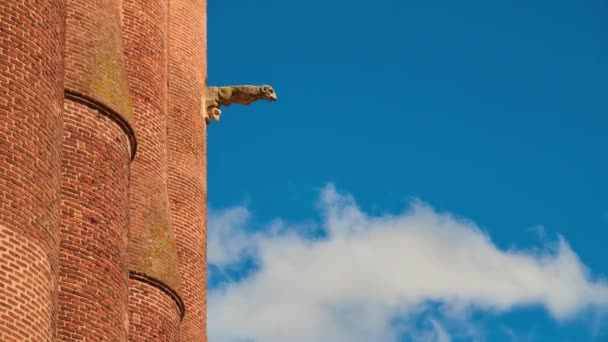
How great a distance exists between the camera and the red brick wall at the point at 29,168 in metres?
16.1

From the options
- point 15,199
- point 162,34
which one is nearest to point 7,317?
point 15,199

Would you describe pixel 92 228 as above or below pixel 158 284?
below

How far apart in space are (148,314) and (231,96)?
8.68m

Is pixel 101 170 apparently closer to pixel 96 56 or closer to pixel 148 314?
pixel 96 56

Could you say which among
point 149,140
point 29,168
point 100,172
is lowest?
point 29,168

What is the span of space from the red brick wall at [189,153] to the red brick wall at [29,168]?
935 cm

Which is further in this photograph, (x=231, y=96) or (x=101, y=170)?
(x=231, y=96)

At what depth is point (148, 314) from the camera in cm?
2244

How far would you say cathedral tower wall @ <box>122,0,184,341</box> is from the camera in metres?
22.4

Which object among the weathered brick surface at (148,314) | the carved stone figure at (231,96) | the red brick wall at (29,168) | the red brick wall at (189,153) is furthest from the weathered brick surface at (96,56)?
the carved stone figure at (231,96)

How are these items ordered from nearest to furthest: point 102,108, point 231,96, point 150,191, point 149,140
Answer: point 102,108 < point 150,191 < point 149,140 < point 231,96

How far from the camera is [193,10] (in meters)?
29.6

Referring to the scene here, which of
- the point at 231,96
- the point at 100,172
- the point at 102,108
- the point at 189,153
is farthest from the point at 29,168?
the point at 231,96

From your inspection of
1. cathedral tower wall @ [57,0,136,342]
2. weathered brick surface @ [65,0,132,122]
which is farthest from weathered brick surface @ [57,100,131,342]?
weathered brick surface @ [65,0,132,122]
